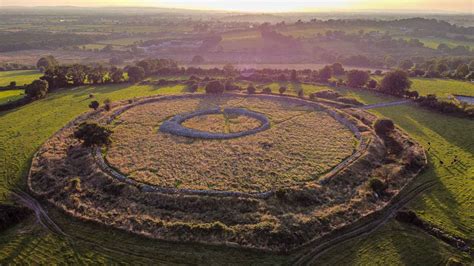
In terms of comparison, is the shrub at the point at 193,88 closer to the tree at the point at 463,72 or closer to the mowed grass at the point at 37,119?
the mowed grass at the point at 37,119

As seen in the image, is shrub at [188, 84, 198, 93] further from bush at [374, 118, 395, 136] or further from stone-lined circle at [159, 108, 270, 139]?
bush at [374, 118, 395, 136]

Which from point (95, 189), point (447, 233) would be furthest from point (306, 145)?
point (95, 189)

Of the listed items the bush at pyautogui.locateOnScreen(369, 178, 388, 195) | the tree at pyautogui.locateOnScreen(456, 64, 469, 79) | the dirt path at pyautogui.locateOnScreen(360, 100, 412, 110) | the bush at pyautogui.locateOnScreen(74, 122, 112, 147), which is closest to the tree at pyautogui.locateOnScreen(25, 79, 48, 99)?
the bush at pyautogui.locateOnScreen(74, 122, 112, 147)

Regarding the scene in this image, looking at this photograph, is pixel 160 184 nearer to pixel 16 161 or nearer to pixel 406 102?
pixel 16 161

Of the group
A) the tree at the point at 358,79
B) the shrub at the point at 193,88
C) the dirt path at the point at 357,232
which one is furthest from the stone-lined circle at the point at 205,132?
the tree at the point at 358,79

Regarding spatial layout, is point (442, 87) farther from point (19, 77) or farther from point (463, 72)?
point (19, 77)

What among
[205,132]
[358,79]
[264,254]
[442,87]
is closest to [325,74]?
[358,79]
